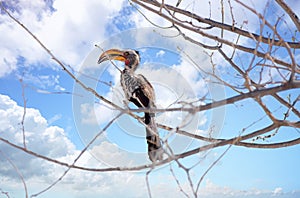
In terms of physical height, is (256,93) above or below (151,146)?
below

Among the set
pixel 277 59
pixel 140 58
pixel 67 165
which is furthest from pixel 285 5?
pixel 140 58

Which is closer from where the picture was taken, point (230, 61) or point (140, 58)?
point (230, 61)

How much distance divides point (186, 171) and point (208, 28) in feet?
4.28

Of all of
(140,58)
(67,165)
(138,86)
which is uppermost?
(140,58)

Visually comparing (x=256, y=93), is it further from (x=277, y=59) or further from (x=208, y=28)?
(x=208, y=28)

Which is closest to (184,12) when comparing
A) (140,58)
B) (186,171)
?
(186,171)

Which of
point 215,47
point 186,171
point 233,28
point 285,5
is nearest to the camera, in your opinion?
point 186,171

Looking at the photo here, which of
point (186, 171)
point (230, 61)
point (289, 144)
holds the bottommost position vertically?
point (186, 171)

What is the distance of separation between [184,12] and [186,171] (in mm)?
1331

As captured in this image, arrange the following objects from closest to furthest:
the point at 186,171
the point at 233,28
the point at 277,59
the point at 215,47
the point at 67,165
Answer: the point at 186,171, the point at 67,165, the point at 277,59, the point at 233,28, the point at 215,47

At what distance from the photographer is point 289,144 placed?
2.24 metres

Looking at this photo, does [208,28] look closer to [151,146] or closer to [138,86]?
[151,146]

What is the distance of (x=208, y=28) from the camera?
242cm

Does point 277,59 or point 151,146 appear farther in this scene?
point 151,146
